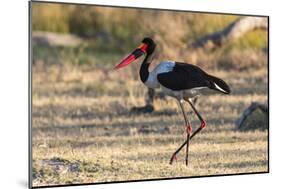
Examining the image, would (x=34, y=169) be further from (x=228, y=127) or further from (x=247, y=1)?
(x=247, y=1)

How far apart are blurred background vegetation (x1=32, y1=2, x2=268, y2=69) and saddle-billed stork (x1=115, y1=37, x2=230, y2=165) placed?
2.9 inches

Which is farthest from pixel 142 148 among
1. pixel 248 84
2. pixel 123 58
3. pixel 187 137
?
pixel 248 84

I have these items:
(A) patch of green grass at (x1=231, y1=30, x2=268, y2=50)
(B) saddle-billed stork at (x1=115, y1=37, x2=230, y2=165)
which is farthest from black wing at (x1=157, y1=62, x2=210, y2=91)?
(A) patch of green grass at (x1=231, y1=30, x2=268, y2=50)

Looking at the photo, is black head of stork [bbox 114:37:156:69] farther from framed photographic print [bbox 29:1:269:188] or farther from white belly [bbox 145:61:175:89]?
white belly [bbox 145:61:175:89]

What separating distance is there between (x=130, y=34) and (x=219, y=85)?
37.6 inches

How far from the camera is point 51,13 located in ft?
18.5

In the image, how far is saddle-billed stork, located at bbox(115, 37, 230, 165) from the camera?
596 cm

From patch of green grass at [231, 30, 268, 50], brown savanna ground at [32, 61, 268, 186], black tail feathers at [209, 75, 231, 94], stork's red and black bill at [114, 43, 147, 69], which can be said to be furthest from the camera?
patch of green grass at [231, 30, 268, 50]

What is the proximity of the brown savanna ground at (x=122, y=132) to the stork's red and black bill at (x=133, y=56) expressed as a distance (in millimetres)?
60

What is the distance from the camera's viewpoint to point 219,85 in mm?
6254

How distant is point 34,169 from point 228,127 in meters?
1.87

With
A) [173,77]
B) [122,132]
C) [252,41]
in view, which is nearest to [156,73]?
[173,77]

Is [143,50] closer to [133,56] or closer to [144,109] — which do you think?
[133,56]

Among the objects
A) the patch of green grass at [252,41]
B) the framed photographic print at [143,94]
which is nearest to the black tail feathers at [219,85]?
the framed photographic print at [143,94]
